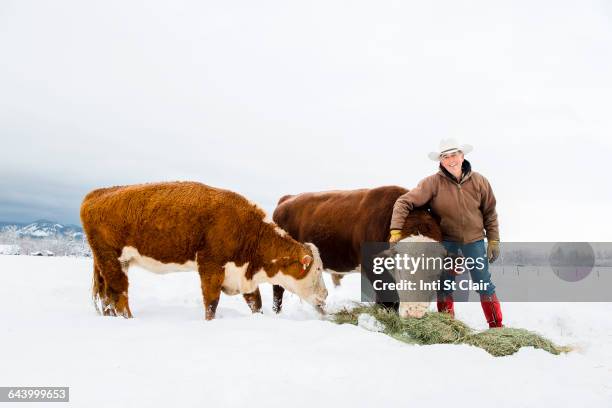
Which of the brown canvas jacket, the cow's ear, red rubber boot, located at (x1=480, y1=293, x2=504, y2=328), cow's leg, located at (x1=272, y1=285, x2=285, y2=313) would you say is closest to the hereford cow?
cow's leg, located at (x1=272, y1=285, x2=285, y2=313)

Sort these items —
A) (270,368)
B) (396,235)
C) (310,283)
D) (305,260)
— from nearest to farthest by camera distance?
(270,368) → (396,235) → (305,260) → (310,283)

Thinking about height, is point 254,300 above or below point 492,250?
below

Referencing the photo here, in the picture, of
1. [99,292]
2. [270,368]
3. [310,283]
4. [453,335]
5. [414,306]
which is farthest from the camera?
[99,292]

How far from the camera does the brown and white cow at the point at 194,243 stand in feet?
20.6

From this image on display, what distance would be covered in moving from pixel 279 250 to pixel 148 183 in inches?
89.2

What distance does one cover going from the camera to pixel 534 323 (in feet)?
28.2

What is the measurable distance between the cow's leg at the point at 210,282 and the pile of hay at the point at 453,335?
2.19 meters

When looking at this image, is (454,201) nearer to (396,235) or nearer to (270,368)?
(396,235)

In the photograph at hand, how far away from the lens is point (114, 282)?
6617 millimetres

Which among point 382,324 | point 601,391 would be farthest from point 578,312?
point 601,391

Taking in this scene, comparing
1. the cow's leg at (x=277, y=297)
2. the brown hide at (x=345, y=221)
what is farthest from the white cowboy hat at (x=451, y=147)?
the cow's leg at (x=277, y=297)

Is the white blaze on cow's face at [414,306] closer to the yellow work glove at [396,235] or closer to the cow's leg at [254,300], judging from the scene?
the yellow work glove at [396,235]

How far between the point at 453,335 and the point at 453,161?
2387 millimetres

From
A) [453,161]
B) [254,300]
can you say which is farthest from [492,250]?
[254,300]
